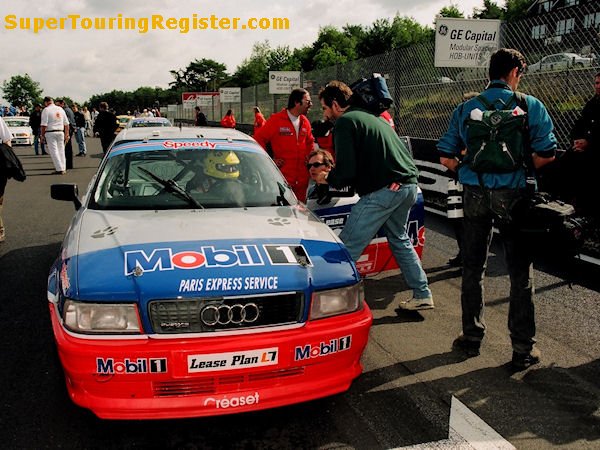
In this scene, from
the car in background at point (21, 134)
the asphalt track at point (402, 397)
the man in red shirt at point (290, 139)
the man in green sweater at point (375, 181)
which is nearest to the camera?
the asphalt track at point (402, 397)

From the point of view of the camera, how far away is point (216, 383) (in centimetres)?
253

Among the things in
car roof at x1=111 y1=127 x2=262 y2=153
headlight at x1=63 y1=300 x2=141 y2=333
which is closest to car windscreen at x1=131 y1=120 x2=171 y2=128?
car roof at x1=111 y1=127 x2=262 y2=153

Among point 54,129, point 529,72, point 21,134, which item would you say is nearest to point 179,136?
point 529,72

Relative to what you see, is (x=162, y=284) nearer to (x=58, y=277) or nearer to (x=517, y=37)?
(x=58, y=277)

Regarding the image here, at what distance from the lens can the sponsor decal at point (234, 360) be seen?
246cm

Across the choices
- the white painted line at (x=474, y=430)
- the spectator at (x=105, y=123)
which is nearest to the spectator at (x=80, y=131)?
the spectator at (x=105, y=123)

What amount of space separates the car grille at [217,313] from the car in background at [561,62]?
6477 mm

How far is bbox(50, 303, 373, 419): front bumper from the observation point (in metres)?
2.44

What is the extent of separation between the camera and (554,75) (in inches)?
312

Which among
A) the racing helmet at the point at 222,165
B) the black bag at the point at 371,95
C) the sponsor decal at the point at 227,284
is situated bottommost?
the sponsor decal at the point at 227,284

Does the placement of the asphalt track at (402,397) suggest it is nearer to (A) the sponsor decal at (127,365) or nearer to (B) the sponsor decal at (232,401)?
(B) the sponsor decal at (232,401)

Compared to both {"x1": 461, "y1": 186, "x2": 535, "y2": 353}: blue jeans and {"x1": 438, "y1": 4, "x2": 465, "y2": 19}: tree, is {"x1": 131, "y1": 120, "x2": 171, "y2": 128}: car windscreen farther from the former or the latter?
{"x1": 438, "y1": 4, "x2": 465, "y2": 19}: tree

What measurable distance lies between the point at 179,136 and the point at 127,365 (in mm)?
2371

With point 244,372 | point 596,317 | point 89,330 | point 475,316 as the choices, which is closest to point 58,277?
point 89,330
